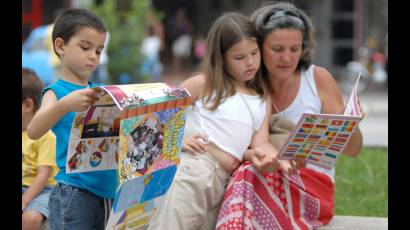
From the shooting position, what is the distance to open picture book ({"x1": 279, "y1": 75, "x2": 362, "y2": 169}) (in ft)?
10.3

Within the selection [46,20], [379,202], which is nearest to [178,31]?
[46,20]

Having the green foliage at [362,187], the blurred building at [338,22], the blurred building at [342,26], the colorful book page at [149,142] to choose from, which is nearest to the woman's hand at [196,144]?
the colorful book page at [149,142]

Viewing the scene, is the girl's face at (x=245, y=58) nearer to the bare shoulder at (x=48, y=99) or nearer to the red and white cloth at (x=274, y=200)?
the red and white cloth at (x=274, y=200)

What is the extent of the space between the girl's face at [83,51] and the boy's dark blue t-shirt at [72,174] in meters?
0.08

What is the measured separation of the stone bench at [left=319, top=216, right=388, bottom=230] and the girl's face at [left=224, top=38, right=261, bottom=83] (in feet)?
2.83

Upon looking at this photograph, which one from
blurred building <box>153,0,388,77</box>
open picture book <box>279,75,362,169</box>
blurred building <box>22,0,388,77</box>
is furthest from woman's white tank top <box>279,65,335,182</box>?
blurred building <box>153,0,388,77</box>

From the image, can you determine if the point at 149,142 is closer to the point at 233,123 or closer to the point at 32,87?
the point at 233,123

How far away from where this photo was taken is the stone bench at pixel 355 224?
3809 mm

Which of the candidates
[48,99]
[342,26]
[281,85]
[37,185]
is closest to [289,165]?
[281,85]

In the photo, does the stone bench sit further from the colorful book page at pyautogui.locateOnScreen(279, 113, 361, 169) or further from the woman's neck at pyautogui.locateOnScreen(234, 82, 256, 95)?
the woman's neck at pyautogui.locateOnScreen(234, 82, 256, 95)

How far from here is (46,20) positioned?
17.1m

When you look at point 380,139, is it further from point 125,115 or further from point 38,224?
point 125,115
